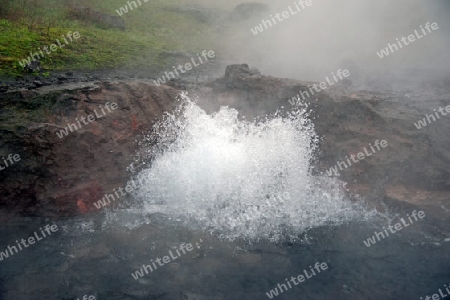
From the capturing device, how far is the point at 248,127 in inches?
283

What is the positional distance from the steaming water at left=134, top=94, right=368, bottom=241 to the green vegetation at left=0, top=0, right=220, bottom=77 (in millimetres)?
3403

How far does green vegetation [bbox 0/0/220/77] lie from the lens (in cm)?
839

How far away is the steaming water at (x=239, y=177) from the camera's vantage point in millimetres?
5941

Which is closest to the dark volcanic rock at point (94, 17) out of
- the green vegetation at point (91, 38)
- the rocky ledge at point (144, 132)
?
the green vegetation at point (91, 38)

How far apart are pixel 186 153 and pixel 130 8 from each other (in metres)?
9.64

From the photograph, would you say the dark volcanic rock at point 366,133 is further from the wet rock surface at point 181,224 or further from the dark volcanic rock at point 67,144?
the dark volcanic rock at point 67,144

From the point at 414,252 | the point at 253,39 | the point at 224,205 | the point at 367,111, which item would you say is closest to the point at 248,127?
the point at 224,205

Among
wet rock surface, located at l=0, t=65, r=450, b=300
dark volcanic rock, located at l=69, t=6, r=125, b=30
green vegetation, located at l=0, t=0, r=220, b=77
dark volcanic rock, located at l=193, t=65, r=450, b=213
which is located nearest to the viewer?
wet rock surface, located at l=0, t=65, r=450, b=300

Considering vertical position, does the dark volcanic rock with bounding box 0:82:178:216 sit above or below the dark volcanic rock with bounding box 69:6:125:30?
below

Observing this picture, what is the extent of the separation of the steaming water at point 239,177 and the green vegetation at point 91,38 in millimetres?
3403

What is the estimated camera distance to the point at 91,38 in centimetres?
991

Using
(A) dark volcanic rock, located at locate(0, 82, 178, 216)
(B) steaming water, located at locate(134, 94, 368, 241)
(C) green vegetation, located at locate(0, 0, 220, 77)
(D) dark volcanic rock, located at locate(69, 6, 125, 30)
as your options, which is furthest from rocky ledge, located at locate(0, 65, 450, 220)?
(D) dark volcanic rock, located at locate(69, 6, 125, 30)

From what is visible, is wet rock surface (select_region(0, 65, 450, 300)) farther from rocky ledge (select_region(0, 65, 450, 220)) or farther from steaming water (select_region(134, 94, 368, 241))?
steaming water (select_region(134, 94, 368, 241))

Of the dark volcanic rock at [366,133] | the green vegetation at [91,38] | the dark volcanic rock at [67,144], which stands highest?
the green vegetation at [91,38]
